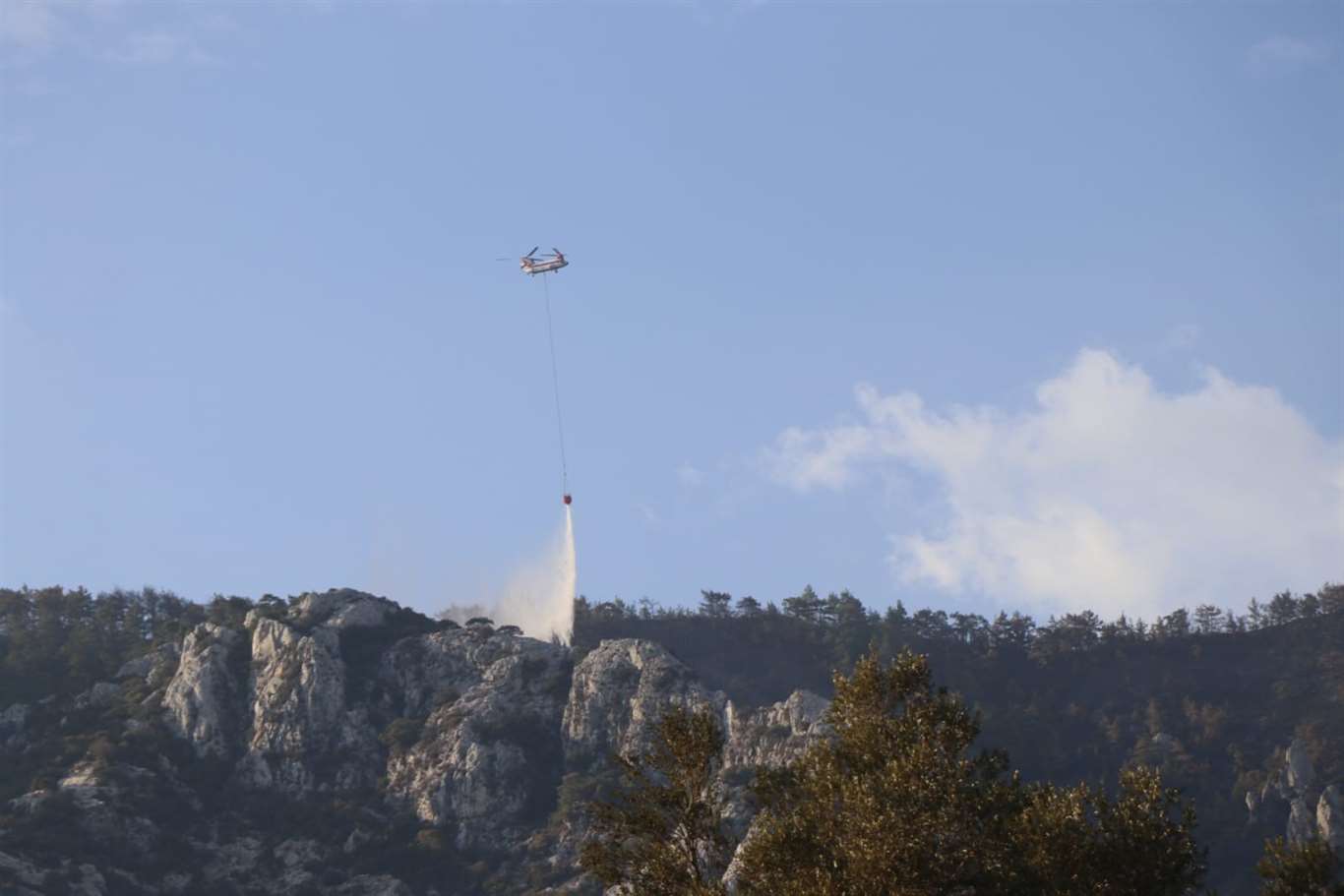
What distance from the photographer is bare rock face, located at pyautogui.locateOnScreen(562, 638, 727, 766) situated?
16275 cm

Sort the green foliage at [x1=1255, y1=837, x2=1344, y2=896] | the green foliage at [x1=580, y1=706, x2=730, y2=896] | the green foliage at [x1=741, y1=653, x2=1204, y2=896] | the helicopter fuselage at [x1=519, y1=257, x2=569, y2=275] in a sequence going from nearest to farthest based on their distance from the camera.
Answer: the green foliage at [x1=741, y1=653, x2=1204, y2=896] < the green foliage at [x1=580, y1=706, x2=730, y2=896] < the green foliage at [x1=1255, y1=837, x2=1344, y2=896] < the helicopter fuselage at [x1=519, y1=257, x2=569, y2=275]

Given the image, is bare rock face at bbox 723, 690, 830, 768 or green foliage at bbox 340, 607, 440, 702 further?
green foliage at bbox 340, 607, 440, 702

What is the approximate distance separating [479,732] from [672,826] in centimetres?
10332

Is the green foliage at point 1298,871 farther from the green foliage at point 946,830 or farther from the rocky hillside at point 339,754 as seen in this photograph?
the rocky hillside at point 339,754

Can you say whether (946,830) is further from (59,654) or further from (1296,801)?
(59,654)

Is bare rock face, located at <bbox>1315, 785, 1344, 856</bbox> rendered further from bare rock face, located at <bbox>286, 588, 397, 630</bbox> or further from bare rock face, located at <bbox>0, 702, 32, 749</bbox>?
bare rock face, located at <bbox>0, 702, 32, 749</bbox>

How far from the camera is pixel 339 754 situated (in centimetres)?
16325

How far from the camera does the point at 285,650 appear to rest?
170125 mm

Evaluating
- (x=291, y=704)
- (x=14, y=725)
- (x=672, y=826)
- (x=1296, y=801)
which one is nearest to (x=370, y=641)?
(x=291, y=704)

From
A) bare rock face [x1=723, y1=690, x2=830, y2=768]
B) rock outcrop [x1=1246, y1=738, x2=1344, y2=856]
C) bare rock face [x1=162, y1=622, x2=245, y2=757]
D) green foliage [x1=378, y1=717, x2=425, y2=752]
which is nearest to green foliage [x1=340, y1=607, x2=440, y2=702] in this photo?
green foliage [x1=378, y1=717, x2=425, y2=752]

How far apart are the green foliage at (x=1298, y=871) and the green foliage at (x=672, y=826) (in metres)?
19.9

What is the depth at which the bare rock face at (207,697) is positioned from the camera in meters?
165

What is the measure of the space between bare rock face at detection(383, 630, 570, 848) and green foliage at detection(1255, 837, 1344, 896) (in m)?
101

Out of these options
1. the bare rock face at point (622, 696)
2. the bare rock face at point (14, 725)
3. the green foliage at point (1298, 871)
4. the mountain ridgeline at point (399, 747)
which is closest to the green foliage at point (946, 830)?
the green foliage at point (1298, 871)
